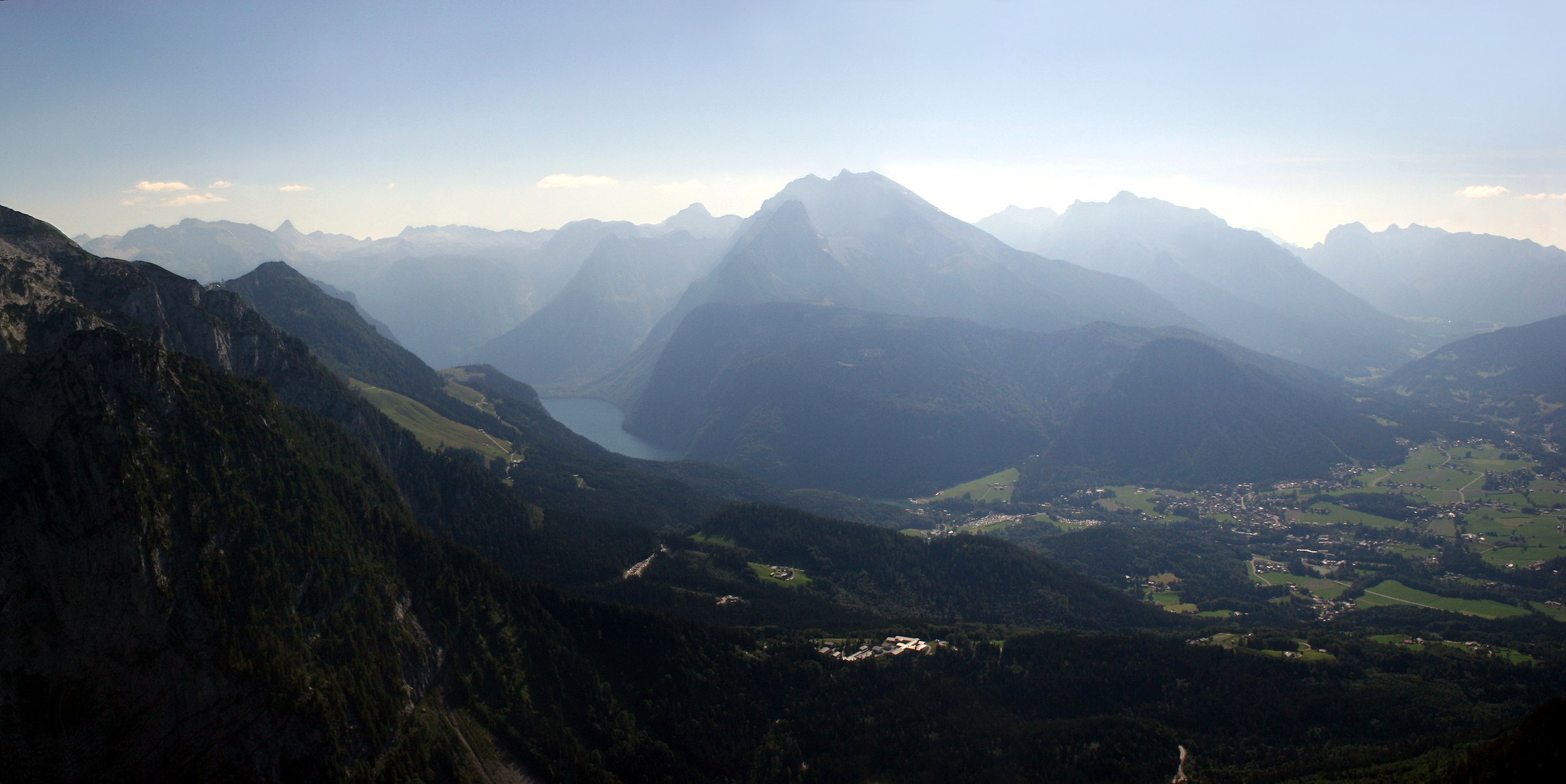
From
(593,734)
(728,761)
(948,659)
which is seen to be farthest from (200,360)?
(948,659)

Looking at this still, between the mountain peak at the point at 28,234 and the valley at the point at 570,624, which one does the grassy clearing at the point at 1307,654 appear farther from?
the mountain peak at the point at 28,234

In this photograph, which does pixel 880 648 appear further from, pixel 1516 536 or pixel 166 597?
pixel 1516 536

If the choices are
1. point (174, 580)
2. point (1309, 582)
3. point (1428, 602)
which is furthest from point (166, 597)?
point (1428, 602)

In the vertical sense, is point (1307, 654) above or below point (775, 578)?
above

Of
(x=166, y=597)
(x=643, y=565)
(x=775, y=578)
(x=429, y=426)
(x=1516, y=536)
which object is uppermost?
(x=166, y=597)

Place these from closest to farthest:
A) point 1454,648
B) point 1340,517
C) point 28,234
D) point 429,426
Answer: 1. point 28,234
2. point 1454,648
3. point 429,426
4. point 1340,517

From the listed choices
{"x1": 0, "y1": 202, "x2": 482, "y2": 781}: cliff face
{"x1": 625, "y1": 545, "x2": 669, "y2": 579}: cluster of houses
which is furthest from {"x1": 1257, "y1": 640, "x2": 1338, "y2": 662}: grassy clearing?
{"x1": 0, "y1": 202, "x2": 482, "y2": 781}: cliff face

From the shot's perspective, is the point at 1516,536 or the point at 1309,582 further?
the point at 1516,536
